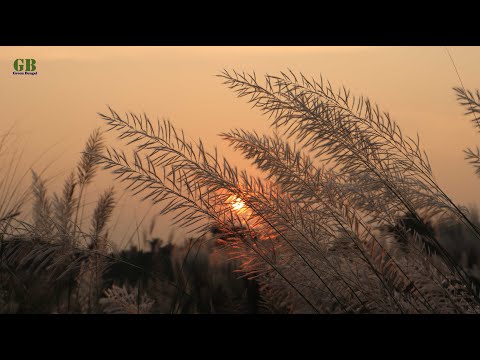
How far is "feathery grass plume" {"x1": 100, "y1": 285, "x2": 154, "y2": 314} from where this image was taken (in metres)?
1.65

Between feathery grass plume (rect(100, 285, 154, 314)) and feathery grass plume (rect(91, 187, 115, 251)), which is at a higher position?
feathery grass plume (rect(91, 187, 115, 251))

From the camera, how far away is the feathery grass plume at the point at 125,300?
165cm

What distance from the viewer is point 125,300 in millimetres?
1703

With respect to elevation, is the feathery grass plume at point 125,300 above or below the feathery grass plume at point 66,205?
below

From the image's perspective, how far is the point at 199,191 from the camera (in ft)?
4.78

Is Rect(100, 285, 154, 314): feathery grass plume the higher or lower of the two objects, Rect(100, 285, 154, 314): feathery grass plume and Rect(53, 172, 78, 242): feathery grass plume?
the lower

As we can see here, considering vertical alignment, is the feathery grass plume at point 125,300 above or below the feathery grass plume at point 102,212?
below

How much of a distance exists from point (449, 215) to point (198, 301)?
73 centimetres
